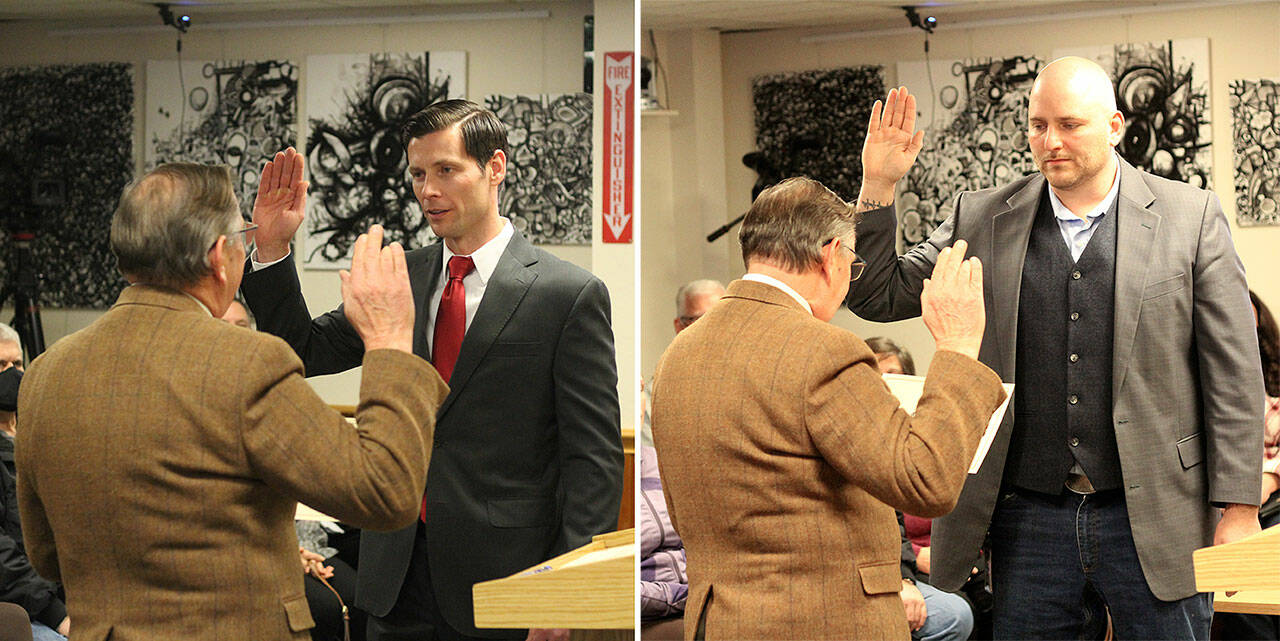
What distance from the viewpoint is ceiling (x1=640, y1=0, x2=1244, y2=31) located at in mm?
2730

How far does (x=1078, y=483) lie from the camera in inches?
99.1

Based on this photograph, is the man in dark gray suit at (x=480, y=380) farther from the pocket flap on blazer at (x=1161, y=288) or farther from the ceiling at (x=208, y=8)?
the pocket flap on blazer at (x=1161, y=288)

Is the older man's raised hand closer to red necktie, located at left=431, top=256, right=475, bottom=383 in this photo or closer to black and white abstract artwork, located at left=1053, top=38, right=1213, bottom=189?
red necktie, located at left=431, top=256, right=475, bottom=383

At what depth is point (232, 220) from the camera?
6.61 feet

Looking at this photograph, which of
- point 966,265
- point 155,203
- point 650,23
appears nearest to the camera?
point 155,203

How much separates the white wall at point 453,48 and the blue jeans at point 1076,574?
3.08 feet

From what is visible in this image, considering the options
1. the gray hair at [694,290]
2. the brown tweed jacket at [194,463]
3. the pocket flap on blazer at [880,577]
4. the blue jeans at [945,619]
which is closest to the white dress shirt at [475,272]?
the brown tweed jacket at [194,463]

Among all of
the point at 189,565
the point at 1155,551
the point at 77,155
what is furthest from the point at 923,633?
the point at 77,155

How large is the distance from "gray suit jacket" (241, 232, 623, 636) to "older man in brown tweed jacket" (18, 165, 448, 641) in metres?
0.36

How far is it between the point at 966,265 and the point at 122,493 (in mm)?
1617

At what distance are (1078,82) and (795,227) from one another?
95 centimetres

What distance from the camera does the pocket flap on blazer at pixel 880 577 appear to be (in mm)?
2045

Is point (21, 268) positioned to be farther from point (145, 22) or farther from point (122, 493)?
point (122, 493)

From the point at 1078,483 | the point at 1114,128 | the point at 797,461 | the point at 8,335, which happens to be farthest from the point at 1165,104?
the point at 8,335
